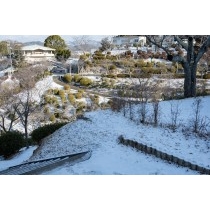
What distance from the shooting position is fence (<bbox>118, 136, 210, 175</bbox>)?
358cm

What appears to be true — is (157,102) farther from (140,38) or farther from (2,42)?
(2,42)

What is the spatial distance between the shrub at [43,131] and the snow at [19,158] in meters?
0.26

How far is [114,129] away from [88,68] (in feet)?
3.24

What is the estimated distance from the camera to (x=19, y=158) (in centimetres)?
461

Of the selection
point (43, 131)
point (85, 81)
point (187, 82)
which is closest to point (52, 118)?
point (43, 131)

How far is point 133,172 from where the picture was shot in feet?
11.9

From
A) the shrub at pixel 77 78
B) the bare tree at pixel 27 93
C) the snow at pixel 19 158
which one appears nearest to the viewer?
the snow at pixel 19 158

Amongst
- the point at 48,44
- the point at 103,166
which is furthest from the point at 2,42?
the point at 103,166

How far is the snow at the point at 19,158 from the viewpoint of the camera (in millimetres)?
4301

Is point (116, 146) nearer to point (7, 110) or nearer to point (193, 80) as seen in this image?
point (7, 110)

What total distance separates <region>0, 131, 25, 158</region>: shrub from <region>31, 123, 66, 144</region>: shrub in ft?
0.87

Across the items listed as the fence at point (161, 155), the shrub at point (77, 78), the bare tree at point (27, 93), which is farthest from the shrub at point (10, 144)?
the fence at point (161, 155)

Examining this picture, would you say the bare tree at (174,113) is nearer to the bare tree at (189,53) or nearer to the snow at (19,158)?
the bare tree at (189,53)

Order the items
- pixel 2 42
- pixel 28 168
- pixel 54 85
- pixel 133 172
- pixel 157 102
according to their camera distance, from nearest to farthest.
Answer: pixel 133 172 < pixel 28 168 < pixel 2 42 < pixel 54 85 < pixel 157 102
